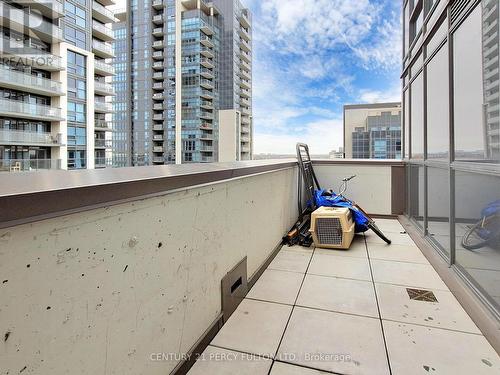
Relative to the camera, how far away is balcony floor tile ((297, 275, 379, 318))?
1.93 m

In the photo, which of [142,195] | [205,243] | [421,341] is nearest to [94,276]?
[142,195]

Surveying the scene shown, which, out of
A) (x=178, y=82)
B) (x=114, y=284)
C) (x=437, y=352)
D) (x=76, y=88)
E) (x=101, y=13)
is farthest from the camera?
(x=178, y=82)

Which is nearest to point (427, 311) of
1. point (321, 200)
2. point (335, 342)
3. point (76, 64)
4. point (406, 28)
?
point (335, 342)

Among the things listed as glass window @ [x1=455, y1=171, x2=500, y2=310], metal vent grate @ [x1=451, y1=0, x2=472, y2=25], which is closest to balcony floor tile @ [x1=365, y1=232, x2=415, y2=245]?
glass window @ [x1=455, y1=171, x2=500, y2=310]

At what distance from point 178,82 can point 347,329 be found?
4384 cm

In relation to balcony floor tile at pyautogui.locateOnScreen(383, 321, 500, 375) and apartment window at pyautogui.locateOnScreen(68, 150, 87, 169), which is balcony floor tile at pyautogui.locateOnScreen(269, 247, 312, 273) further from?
apartment window at pyautogui.locateOnScreen(68, 150, 87, 169)

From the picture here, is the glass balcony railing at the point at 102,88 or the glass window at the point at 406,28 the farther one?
the glass balcony railing at the point at 102,88

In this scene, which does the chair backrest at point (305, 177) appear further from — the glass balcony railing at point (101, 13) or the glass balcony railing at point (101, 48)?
the glass balcony railing at point (101, 13)

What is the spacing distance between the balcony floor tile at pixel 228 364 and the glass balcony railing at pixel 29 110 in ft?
89.9

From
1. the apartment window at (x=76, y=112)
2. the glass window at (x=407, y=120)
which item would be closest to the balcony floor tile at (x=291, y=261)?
the glass window at (x=407, y=120)

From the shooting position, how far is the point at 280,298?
81.8 inches

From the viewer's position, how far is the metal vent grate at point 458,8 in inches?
76.2

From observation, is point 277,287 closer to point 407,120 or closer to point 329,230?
point 329,230

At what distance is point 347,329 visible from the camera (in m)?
1.69
